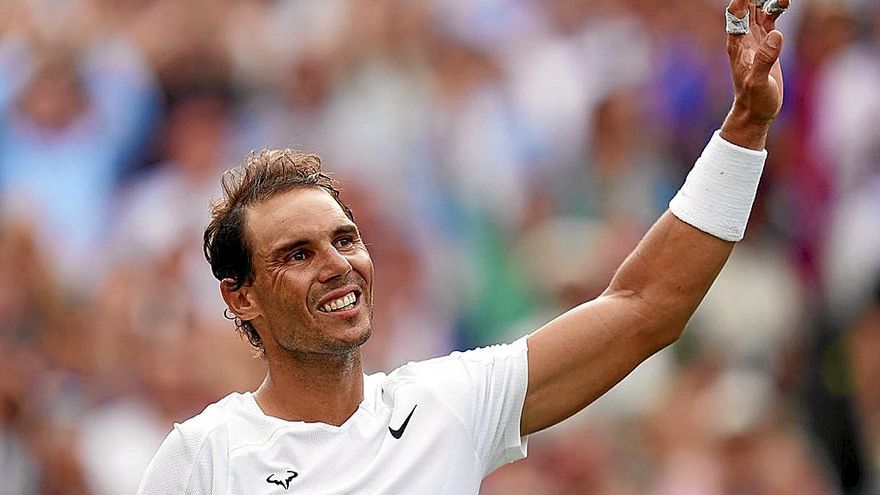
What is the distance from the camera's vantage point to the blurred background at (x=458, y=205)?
7.42 metres

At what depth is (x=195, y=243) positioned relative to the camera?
8344 millimetres

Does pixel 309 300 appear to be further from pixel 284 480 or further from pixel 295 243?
pixel 284 480

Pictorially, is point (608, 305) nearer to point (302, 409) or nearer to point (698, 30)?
point (302, 409)

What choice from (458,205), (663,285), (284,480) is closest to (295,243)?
(284,480)

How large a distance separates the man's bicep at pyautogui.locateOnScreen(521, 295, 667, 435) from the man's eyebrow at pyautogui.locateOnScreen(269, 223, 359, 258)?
1.87ft

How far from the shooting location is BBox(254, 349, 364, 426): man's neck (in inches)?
160

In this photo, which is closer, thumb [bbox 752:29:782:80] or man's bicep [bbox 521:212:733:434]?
thumb [bbox 752:29:782:80]

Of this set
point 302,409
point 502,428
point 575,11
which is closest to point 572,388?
point 502,428

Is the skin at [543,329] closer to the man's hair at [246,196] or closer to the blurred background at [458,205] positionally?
the man's hair at [246,196]

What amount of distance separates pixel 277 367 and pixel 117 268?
4438 mm

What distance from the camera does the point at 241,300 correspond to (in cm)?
421

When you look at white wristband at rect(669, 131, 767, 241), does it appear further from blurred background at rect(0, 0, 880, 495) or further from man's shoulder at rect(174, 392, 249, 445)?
blurred background at rect(0, 0, 880, 495)

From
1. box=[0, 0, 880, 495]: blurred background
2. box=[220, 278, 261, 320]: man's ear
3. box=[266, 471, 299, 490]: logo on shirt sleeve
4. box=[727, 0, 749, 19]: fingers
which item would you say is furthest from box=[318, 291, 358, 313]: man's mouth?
box=[0, 0, 880, 495]: blurred background

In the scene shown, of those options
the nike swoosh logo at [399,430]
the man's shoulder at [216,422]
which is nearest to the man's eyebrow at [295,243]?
the man's shoulder at [216,422]
